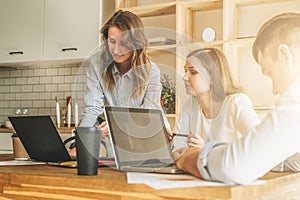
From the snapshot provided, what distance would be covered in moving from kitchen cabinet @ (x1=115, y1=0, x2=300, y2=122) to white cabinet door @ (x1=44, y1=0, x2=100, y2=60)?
283 mm

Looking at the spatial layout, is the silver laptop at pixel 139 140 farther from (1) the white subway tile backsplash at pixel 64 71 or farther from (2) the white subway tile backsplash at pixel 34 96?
(2) the white subway tile backsplash at pixel 34 96

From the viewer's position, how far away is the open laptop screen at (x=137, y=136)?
132 centimetres

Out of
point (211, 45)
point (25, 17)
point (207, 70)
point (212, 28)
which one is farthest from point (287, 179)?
point (25, 17)

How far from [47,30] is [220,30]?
5.08 ft

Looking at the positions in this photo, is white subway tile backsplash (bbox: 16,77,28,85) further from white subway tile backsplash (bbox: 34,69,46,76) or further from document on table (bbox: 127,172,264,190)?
document on table (bbox: 127,172,264,190)

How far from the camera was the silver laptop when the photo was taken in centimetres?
131

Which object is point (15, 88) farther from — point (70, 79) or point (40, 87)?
point (70, 79)

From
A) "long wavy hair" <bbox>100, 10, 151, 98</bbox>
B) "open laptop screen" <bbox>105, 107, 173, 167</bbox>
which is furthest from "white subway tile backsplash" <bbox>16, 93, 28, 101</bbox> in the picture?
"open laptop screen" <bbox>105, 107, 173, 167</bbox>

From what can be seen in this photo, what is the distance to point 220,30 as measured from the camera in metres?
3.37

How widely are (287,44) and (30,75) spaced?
346cm

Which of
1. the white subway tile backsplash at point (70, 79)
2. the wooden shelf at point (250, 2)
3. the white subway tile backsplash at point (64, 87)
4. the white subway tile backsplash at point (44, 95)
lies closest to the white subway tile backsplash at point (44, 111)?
the white subway tile backsplash at point (44, 95)

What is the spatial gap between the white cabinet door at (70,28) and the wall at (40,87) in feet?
0.89

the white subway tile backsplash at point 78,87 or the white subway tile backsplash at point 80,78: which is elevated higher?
the white subway tile backsplash at point 80,78

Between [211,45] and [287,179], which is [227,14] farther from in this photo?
[287,179]
